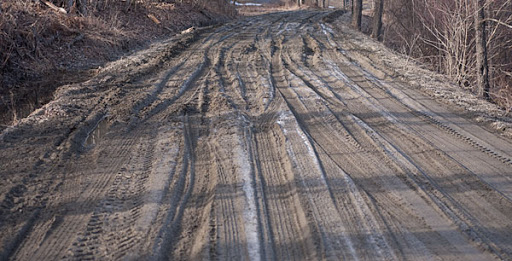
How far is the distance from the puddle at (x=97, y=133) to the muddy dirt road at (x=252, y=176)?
0.05 metres

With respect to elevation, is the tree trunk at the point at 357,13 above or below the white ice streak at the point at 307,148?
above

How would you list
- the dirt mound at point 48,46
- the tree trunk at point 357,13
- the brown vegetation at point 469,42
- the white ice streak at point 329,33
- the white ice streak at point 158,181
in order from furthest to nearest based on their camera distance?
the tree trunk at point 357,13
the white ice streak at point 329,33
the brown vegetation at point 469,42
the dirt mound at point 48,46
the white ice streak at point 158,181

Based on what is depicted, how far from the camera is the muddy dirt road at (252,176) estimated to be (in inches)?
157

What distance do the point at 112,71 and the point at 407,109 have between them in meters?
6.63

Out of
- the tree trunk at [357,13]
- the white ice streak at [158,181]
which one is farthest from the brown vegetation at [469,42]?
the white ice streak at [158,181]

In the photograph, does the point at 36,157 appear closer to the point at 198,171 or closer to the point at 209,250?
the point at 198,171

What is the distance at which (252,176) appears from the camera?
5242mm

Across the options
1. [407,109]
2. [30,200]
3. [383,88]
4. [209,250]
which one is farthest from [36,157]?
[383,88]

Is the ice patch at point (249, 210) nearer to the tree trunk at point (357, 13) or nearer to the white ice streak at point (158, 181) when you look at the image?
the white ice streak at point (158, 181)

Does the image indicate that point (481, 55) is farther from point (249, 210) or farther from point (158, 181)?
point (158, 181)

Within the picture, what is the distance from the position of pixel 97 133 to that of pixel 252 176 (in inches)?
107

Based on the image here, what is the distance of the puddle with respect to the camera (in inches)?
247

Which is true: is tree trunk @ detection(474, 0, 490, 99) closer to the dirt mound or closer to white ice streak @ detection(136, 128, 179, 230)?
white ice streak @ detection(136, 128, 179, 230)

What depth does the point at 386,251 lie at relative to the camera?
3.87 m
